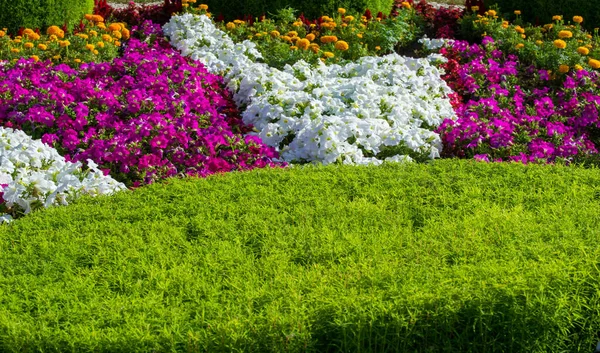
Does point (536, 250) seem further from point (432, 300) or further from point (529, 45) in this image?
point (529, 45)

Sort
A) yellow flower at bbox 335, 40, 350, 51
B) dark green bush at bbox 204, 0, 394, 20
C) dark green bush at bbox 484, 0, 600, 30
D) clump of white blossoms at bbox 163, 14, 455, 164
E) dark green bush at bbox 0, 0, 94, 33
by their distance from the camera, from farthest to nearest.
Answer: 1. dark green bush at bbox 484, 0, 600, 30
2. dark green bush at bbox 204, 0, 394, 20
3. dark green bush at bbox 0, 0, 94, 33
4. yellow flower at bbox 335, 40, 350, 51
5. clump of white blossoms at bbox 163, 14, 455, 164

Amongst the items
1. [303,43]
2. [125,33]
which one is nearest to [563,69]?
[303,43]

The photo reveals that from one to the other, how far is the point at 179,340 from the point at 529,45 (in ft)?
19.9

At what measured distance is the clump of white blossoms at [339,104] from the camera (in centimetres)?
562

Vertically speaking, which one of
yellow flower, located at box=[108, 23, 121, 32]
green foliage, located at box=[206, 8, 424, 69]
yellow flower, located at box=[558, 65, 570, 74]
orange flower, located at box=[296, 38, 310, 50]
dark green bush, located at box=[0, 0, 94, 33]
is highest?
yellow flower, located at box=[558, 65, 570, 74]

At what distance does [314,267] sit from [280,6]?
6171 mm

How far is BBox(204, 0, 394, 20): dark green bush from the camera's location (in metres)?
8.99

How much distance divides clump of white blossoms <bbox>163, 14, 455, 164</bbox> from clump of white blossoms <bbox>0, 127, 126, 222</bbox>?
151cm

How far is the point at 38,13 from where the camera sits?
325 inches

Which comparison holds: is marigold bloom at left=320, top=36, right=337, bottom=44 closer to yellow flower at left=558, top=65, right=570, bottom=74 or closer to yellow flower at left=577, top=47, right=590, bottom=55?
yellow flower at left=558, top=65, right=570, bottom=74

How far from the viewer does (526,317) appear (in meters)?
2.98

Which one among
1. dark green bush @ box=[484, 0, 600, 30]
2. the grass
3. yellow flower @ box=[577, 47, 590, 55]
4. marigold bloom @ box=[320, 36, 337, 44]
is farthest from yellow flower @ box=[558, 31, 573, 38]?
the grass

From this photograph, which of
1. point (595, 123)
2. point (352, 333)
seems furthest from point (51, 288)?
point (595, 123)

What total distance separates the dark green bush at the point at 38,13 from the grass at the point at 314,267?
4622 mm
